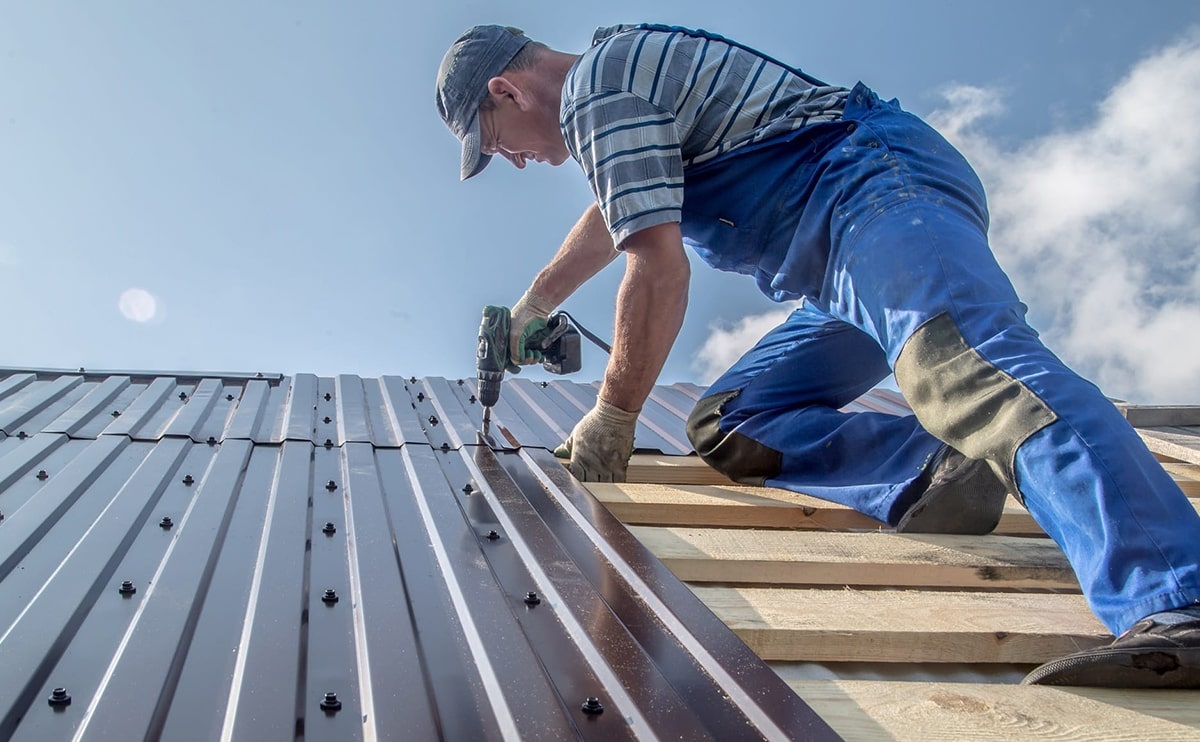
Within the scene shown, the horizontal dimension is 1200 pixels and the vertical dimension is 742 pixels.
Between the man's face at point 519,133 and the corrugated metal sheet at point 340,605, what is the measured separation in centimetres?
100

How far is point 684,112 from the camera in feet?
8.90

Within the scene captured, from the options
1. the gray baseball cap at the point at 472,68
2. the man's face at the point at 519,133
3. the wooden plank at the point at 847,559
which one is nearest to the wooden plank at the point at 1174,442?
the wooden plank at the point at 847,559

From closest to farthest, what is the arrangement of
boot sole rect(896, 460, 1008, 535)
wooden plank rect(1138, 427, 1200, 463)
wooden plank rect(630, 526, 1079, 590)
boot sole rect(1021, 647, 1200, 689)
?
1. boot sole rect(1021, 647, 1200, 689)
2. wooden plank rect(630, 526, 1079, 590)
3. boot sole rect(896, 460, 1008, 535)
4. wooden plank rect(1138, 427, 1200, 463)

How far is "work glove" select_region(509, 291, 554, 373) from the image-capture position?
3.39 meters

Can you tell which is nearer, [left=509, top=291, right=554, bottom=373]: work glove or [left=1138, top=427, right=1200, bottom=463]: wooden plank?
[left=509, top=291, right=554, bottom=373]: work glove

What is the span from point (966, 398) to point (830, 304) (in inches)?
27.2

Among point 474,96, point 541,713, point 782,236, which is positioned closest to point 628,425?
point 782,236

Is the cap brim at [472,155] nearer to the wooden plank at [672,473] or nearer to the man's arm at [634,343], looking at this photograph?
the man's arm at [634,343]

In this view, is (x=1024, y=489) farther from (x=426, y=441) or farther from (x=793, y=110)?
(x=426, y=441)

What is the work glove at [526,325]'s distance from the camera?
339 centimetres

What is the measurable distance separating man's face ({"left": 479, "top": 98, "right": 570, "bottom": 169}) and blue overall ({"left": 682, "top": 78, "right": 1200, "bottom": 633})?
542 millimetres

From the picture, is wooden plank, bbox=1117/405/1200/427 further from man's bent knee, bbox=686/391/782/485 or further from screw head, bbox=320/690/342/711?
screw head, bbox=320/690/342/711

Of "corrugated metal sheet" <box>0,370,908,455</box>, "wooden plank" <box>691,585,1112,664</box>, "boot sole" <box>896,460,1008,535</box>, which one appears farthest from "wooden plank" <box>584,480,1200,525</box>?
"corrugated metal sheet" <box>0,370,908,455</box>

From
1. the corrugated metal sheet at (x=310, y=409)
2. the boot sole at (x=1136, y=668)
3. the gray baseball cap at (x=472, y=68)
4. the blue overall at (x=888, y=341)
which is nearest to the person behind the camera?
the boot sole at (x=1136, y=668)
